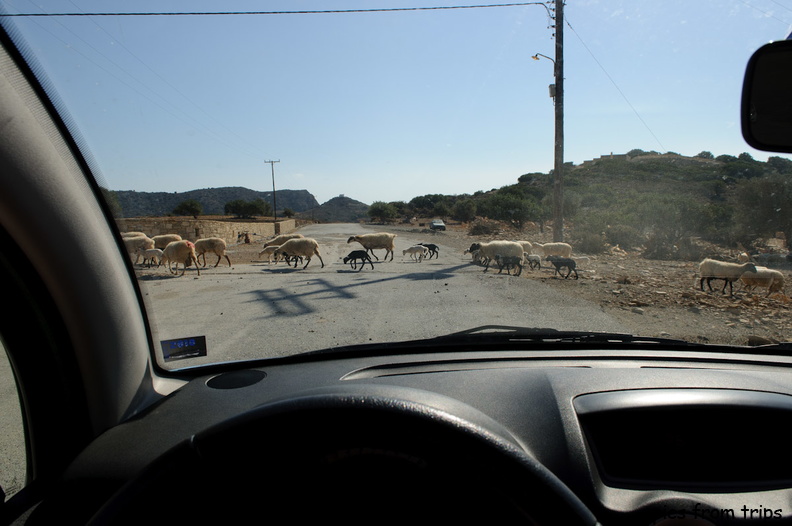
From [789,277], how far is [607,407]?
6.60m

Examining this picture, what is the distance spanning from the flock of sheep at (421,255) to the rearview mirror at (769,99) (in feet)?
10.6

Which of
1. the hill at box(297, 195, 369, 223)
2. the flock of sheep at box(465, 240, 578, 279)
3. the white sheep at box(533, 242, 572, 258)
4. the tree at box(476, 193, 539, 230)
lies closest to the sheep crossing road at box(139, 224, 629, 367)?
the flock of sheep at box(465, 240, 578, 279)

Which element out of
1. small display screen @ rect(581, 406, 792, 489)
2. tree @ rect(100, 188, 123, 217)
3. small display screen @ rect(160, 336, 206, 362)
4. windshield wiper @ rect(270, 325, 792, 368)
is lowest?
small display screen @ rect(581, 406, 792, 489)

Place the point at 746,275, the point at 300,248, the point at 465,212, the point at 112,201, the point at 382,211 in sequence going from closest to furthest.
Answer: the point at 112,201, the point at 746,275, the point at 300,248, the point at 465,212, the point at 382,211

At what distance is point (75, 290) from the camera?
2176 millimetres

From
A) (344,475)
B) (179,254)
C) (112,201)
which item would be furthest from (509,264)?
(344,475)

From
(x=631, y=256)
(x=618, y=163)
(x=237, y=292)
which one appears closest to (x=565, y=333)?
(x=237, y=292)

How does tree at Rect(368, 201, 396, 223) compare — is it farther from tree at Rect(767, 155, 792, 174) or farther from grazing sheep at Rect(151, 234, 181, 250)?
tree at Rect(767, 155, 792, 174)

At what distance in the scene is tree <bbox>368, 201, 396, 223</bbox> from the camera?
52.9 m

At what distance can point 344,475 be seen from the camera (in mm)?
1263

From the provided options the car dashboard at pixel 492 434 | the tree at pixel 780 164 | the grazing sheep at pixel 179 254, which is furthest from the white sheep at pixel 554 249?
the car dashboard at pixel 492 434

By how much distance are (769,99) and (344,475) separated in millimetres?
2639

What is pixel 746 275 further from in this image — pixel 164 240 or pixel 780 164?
pixel 164 240

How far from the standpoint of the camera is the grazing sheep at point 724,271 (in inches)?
252
